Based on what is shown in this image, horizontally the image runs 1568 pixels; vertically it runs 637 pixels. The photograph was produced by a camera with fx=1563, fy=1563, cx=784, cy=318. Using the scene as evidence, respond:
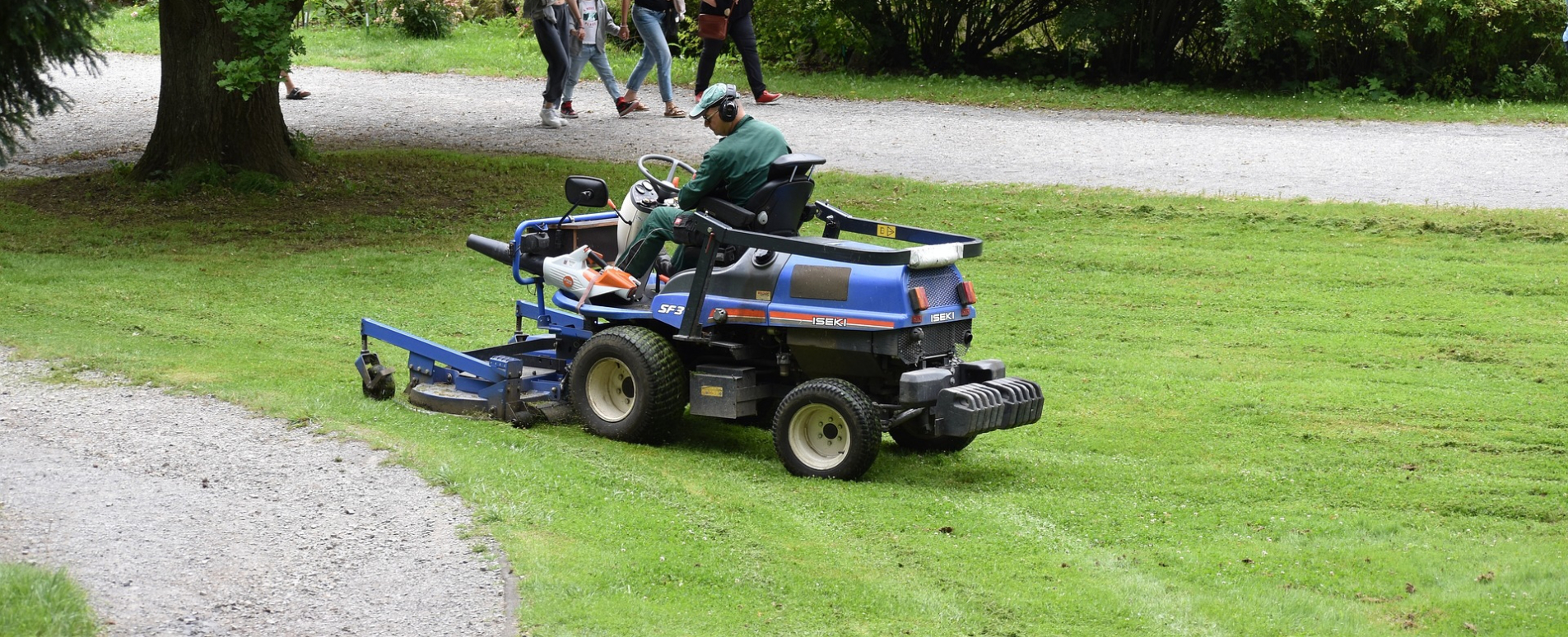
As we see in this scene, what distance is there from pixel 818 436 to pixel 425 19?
21.7m

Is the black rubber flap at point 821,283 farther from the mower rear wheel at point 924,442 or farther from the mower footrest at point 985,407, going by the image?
the mower rear wheel at point 924,442

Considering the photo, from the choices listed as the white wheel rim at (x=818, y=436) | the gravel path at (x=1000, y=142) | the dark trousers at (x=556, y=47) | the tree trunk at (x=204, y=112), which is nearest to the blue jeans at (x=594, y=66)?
the dark trousers at (x=556, y=47)

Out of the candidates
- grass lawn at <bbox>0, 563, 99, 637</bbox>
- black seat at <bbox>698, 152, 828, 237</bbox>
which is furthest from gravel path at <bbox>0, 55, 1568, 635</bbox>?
black seat at <bbox>698, 152, 828, 237</bbox>

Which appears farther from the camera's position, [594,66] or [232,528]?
[594,66]

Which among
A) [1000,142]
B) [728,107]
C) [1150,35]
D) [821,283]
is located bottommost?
[1000,142]

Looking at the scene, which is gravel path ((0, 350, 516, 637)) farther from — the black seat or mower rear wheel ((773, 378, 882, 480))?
the black seat

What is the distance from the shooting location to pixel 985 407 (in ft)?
26.0

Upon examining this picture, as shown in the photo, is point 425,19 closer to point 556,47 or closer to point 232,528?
point 556,47

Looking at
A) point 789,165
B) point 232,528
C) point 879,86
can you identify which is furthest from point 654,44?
point 232,528

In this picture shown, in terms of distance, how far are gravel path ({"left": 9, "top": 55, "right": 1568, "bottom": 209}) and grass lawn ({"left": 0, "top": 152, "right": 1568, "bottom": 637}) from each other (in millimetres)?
900

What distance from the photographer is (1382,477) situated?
27.6ft

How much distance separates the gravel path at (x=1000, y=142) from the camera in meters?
16.1

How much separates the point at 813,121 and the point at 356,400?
1109cm

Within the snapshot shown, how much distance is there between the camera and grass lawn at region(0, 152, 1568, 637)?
6480 mm
